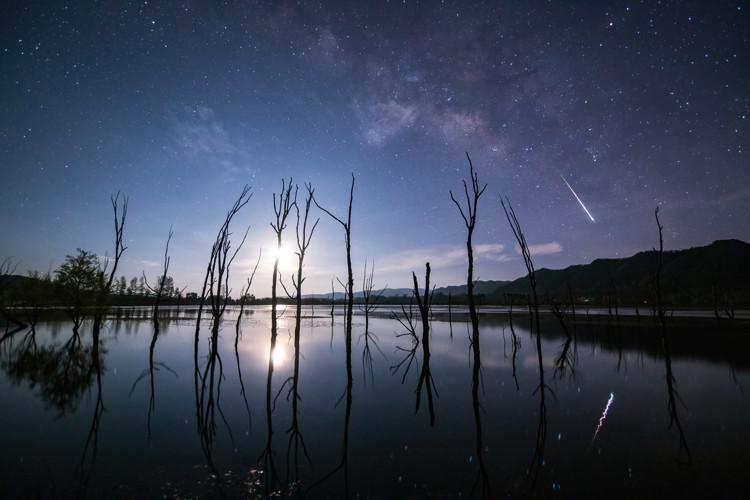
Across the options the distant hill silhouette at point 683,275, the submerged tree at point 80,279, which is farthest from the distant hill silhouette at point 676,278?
the submerged tree at point 80,279

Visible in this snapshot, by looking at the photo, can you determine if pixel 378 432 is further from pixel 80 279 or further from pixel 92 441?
pixel 80 279

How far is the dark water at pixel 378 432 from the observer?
4.33m

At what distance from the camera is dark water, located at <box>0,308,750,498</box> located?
433 centimetres

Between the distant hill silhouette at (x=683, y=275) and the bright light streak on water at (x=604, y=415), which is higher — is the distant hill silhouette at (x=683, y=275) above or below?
above

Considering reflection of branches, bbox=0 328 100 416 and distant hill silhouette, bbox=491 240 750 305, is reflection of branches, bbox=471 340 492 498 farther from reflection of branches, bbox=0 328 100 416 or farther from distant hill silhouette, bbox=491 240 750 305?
distant hill silhouette, bbox=491 240 750 305

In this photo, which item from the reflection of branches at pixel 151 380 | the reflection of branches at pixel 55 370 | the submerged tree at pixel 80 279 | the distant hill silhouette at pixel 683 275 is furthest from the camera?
the distant hill silhouette at pixel 683 275

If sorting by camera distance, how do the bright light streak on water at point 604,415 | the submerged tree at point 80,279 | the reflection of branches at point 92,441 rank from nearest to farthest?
the reflection of branches at point 92,441 < the bright light streak on water at point 604,415 < the submerged tree at point 80,279

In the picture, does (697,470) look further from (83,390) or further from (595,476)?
(83,390)

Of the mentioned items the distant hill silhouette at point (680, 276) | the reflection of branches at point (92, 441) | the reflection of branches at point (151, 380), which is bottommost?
the reflection of branches at point (151, 380)

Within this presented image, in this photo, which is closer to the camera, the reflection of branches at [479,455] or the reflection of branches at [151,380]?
the reflection of branches at [479,455]

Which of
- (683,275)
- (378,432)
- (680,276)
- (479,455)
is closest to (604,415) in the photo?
(479,455)

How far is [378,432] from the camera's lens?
6.38m

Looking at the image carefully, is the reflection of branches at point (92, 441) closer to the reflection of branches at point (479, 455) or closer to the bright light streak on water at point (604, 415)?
the reflection of branches at point (479, 455)

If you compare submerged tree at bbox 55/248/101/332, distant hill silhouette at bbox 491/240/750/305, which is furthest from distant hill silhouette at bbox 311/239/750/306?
submerged tree at bbox 55/248/101/332
